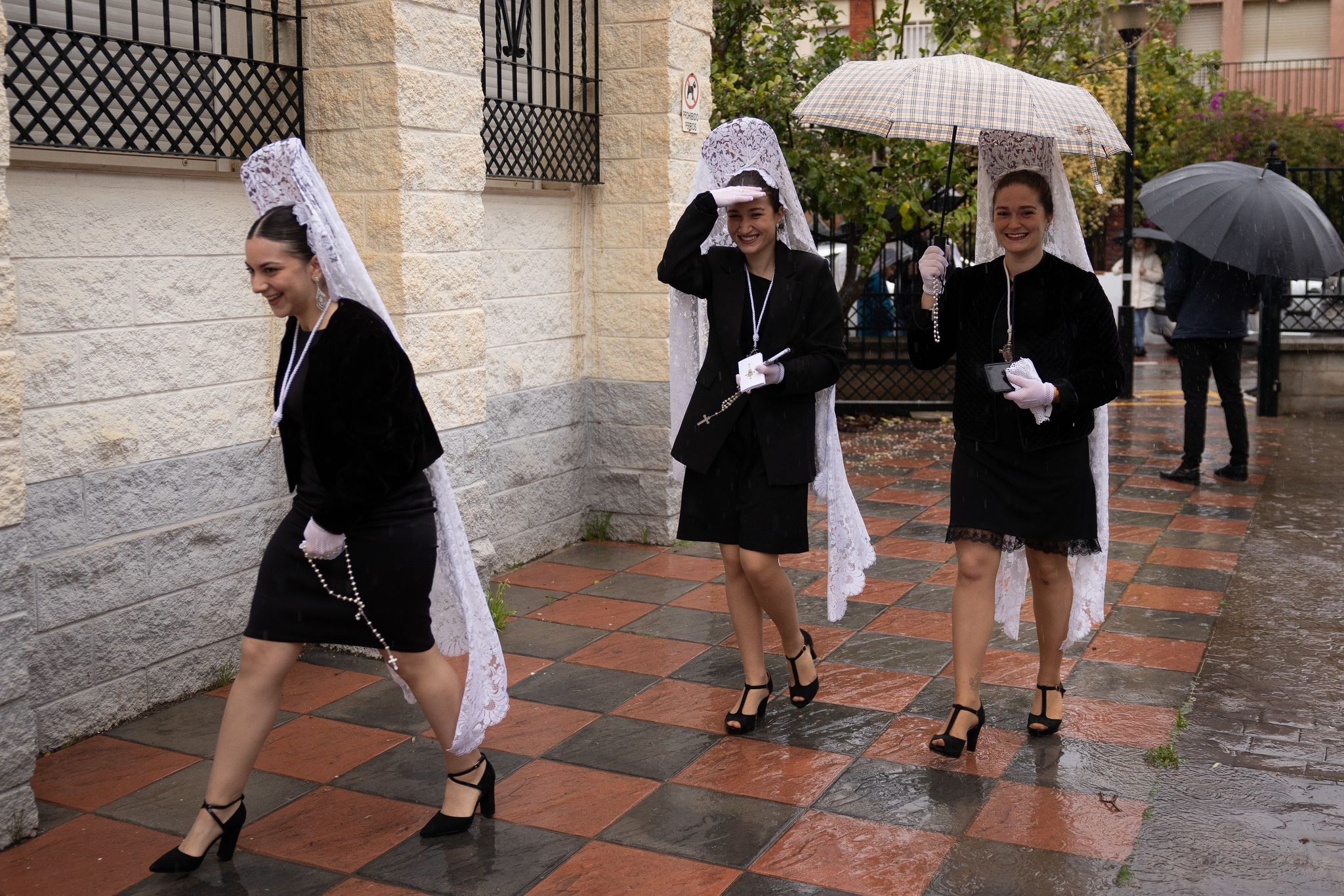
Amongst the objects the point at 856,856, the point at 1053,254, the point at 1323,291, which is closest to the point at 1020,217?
the point at 1053,254

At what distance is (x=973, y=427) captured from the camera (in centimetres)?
471

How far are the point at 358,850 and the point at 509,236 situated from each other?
13.2 ft

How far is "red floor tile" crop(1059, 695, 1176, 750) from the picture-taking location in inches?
192

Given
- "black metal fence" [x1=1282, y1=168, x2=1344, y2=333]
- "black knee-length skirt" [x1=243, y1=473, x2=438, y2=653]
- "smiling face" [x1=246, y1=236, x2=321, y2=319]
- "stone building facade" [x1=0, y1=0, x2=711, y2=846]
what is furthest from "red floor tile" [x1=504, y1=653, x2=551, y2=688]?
"black metal fence" [x1=1282, y1=168, x2=1344, y2=333]

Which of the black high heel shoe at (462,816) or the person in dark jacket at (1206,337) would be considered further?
the person in dark jacket at (1206,337)

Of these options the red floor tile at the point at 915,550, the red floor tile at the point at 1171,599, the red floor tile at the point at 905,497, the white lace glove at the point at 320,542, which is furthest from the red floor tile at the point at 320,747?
the red floor tile at the point at 905,497

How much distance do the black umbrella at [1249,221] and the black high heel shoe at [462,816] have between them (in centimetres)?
621

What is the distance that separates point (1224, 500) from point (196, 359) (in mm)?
6796

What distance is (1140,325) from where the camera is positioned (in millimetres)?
19234

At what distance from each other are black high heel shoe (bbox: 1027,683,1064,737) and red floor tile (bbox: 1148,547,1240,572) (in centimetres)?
283

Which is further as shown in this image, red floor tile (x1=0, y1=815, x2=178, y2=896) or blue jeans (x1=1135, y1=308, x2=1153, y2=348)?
blue jeans (x1=1135, y1=308, x2=1153, y2=348)

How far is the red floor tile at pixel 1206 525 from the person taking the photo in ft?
27.0

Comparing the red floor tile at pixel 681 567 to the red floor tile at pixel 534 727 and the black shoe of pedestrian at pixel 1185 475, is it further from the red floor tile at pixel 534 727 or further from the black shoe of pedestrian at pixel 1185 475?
the black shoe of pedestrian at pixel 1185 475

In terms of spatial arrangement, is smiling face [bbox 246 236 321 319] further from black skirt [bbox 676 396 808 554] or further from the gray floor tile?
the gray floor tile
